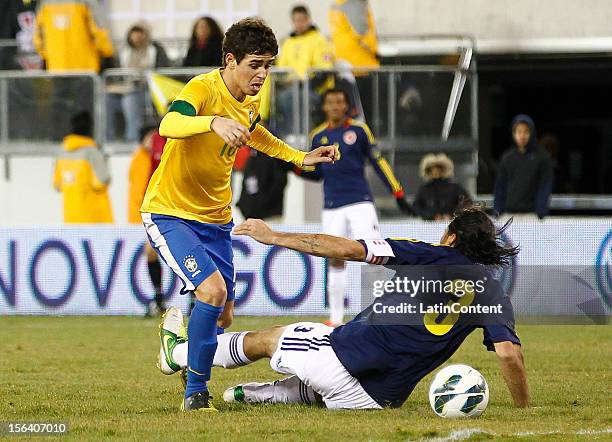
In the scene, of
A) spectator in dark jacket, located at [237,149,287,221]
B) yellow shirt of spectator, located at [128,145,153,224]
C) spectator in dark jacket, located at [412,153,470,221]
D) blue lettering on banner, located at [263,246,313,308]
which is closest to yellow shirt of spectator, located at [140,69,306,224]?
blue lettering on banner, located at [263,246,313,308]

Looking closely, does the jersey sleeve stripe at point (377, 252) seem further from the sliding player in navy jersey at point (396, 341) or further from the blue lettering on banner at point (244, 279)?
the blue lettering on banner at point (244, 279)

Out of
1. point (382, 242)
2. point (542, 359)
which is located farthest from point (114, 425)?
point (542, 359)

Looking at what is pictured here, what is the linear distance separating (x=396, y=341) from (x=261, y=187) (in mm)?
8447

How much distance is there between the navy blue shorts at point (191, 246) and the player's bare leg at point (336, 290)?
5150mm

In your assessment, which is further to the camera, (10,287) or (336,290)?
(10,287)

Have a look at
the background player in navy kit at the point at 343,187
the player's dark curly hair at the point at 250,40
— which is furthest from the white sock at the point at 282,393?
the background player in navy kit at the point at 343,187

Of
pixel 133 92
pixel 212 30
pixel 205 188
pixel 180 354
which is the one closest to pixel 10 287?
pixel 133 92

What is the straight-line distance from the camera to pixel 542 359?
11.2m

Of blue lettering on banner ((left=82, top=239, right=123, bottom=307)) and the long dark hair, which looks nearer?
blue lettering on banner ((left=82, top=239, right=123, bottom=307))

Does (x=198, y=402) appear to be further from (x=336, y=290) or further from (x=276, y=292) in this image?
(x=276, y=292)

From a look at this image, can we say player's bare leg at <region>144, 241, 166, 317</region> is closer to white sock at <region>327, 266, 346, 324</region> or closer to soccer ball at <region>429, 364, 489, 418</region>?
white sock at <region>327, 266, 346, 324</region>

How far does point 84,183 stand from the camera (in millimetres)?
16672

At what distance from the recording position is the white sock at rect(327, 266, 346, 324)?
13.7m

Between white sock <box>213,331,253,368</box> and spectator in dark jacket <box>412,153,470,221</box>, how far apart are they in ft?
23.8
